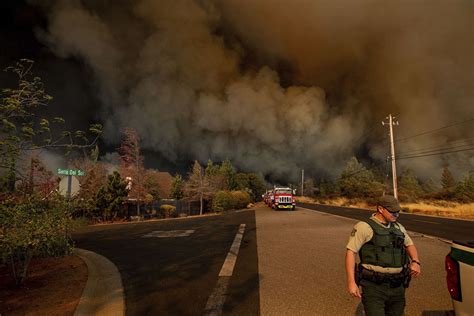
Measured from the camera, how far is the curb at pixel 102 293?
4352 mm

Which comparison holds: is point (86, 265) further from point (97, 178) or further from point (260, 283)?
point (97, 178)

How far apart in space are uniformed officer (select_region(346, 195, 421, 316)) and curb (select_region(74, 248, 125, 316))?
10.3ft

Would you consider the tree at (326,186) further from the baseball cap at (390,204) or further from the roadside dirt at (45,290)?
the baseball cap at (390,204)

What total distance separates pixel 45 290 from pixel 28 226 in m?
1.16

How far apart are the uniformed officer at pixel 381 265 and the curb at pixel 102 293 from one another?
3.15m

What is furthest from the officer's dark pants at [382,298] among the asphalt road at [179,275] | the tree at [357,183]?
the tree at [357,183]

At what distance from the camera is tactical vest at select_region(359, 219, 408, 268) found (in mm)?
3076

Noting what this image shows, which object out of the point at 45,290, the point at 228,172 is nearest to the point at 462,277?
the point at 45,290

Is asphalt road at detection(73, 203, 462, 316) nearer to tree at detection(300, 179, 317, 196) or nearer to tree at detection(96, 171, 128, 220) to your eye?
tree at detection(96, 171, 128, 220)

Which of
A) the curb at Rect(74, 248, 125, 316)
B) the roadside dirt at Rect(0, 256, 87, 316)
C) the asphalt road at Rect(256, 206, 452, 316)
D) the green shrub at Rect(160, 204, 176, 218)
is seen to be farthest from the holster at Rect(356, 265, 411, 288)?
the green shrub at Rect(160, 204, 176, 218)

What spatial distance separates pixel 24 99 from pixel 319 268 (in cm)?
636

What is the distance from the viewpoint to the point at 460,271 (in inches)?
98.9

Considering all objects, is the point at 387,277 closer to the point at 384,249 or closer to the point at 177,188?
the point at 384,249

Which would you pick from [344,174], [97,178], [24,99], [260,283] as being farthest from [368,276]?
[344,174]
